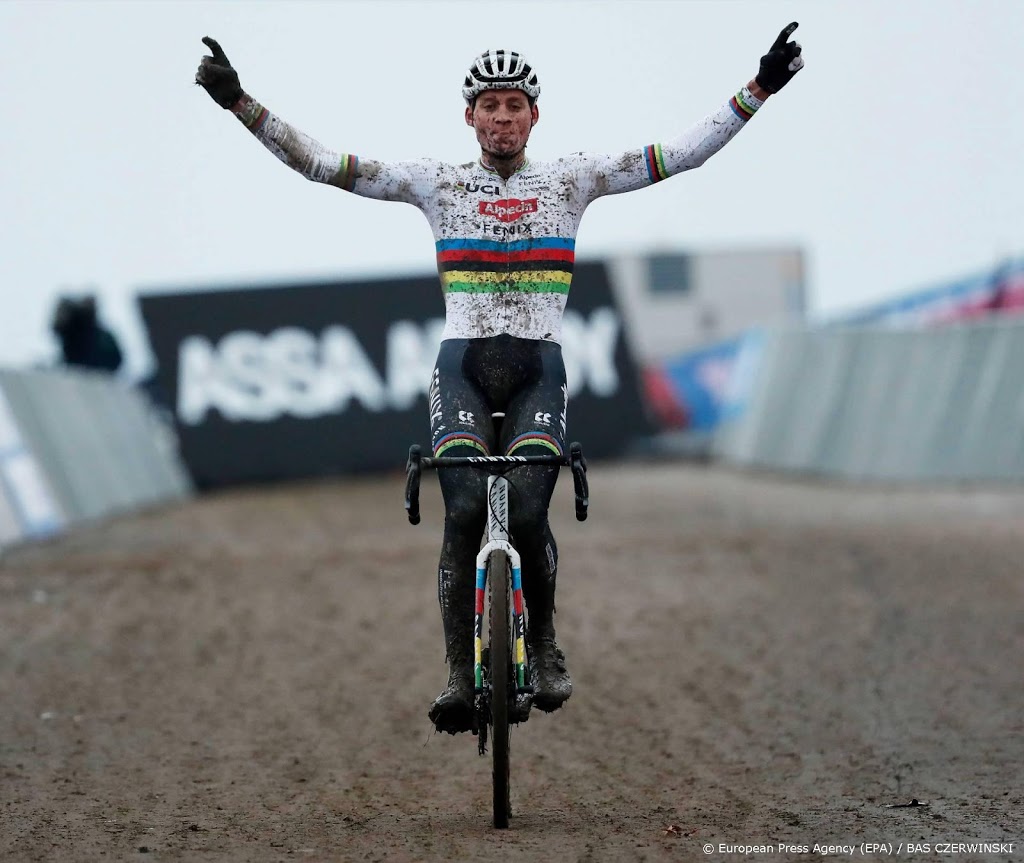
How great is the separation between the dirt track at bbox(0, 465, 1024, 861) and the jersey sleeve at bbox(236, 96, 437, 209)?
2.48 m

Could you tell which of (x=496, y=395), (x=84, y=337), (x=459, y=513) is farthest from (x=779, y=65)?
(x=84, y=337)

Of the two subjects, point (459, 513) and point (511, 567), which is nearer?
point (511, 567)

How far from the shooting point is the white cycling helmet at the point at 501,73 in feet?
23.7

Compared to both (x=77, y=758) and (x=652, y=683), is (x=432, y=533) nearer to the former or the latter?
(x=652, y=683)

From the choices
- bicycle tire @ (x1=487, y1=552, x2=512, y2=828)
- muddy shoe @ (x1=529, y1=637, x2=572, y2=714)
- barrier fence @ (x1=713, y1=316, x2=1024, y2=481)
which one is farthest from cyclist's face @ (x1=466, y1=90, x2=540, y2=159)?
barrier fence @ (x1=713, y1=316, x2=1024, y2=481)

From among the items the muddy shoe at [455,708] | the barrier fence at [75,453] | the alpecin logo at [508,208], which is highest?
the alpecin logo at [508,208]

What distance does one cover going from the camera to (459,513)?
704cm

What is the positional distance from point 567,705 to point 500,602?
9.78 ft

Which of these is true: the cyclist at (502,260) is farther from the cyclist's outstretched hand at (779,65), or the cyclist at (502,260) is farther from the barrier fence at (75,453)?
the barrier fence at (75,453)

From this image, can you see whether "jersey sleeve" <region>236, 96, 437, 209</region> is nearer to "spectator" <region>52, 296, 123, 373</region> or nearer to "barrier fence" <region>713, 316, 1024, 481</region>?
"barrier fence" <region>713, 316, 1024, 481</region>

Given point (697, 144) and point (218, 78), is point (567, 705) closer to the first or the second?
point (697, 144)

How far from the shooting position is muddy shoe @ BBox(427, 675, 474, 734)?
6.91 m

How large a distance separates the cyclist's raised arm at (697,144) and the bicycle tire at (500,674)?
170 centimetres

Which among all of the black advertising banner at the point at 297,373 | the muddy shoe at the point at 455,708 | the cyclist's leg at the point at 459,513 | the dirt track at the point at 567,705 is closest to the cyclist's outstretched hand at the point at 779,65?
the cyclist's leg at the point at 459,513
